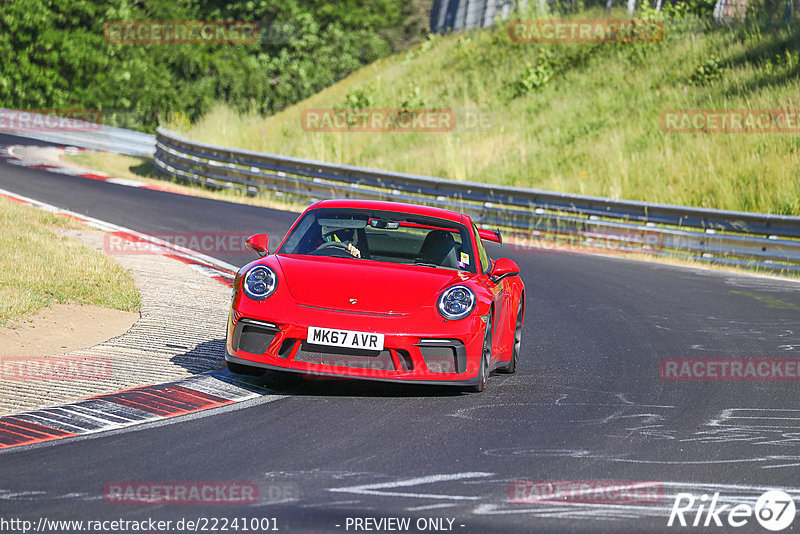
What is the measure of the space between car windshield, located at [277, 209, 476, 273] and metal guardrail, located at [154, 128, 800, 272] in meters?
10.1

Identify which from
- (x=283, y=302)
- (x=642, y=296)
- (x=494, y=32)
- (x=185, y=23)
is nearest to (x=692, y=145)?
(x=642, y=296)

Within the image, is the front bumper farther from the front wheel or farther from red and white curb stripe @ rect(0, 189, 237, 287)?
red and white curb stripe @ rect(0, 189, 237, 287)

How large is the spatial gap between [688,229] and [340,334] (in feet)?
41.3

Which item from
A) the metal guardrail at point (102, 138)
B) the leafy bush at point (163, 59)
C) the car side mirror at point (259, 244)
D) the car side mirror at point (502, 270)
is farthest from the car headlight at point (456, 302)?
the leafy bush at point (163, 59)

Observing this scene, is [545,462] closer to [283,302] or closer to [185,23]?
[283,302]

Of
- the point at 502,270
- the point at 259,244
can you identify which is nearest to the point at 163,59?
the point at 259,244

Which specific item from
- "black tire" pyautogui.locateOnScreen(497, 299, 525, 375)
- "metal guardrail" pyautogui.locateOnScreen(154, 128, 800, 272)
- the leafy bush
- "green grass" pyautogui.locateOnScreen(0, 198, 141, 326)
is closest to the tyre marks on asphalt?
"black tire" pyautogui.locateOnScreen(497, 299, 525, 375)

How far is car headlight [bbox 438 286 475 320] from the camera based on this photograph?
762 centimetres

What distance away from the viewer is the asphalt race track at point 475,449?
497 centimetres

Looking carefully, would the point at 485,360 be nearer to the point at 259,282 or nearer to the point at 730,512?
the point at 259,282

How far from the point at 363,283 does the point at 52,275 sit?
4.78 metres

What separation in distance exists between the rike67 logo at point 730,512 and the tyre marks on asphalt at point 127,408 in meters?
3.15

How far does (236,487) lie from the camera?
526 centimetres

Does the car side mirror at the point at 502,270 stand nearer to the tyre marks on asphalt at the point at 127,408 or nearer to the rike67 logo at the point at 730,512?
the tyre marks on asphalt at the point at 127,408
